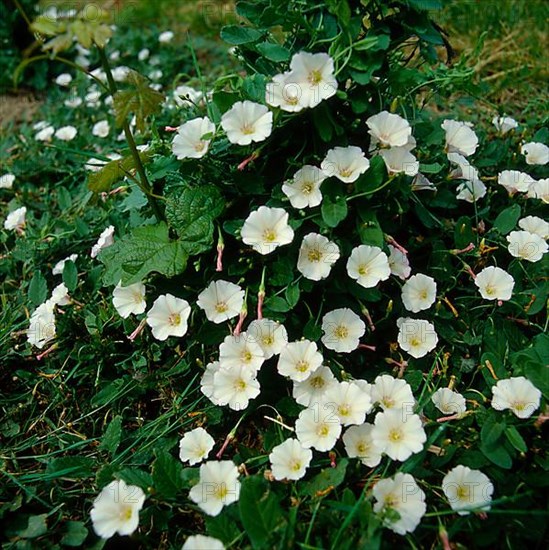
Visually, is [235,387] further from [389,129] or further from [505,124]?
[505,124]

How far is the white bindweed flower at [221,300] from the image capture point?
1.59 m

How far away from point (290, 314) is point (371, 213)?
12.3 inches

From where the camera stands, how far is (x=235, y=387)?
1556 mm

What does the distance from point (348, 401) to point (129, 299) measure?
1.98 ft

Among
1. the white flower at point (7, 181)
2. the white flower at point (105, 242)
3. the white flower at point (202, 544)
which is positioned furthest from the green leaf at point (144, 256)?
the white flower at point (7, 181)

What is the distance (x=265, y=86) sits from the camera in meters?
1.60

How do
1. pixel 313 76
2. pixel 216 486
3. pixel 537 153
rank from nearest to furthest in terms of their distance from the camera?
pixel 216 486 → pixel 313 76 → pixel 537 153

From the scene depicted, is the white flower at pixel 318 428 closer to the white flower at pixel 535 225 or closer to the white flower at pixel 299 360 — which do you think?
the white flower at pixel 299 360

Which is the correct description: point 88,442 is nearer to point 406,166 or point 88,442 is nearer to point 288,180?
point 288,180

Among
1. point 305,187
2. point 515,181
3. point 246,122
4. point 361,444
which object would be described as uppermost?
point 246,122

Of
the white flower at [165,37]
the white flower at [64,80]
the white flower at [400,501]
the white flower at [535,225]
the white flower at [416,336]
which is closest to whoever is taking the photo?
the white flower at [400,501]

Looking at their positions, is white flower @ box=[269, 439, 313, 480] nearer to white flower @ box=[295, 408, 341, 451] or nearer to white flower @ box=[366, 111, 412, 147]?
white flower @ box=[295, 408, 341, 451]

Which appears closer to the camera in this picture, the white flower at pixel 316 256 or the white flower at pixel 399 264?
the white flower at pixel 316 256

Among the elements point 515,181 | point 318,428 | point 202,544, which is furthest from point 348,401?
point 515,181
